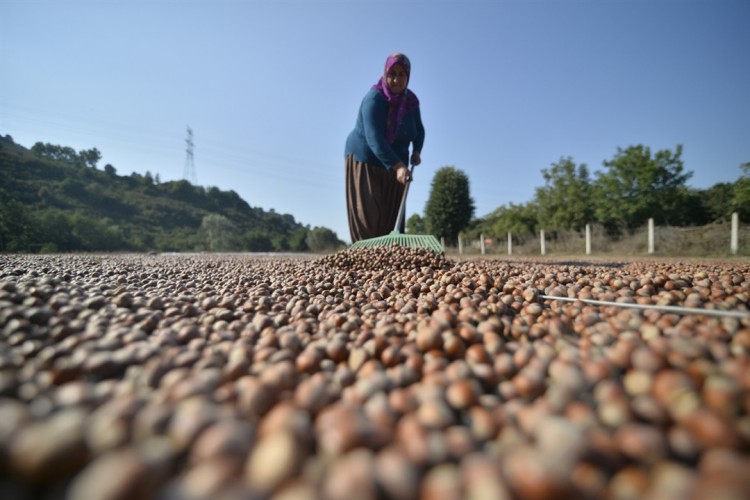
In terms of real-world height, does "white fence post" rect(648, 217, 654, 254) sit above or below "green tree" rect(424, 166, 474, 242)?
below

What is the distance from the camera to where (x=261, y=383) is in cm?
90

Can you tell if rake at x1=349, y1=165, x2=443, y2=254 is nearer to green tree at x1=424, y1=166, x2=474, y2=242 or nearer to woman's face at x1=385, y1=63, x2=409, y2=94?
woman's face at x1=385, y1=63, x2=409, y2=94

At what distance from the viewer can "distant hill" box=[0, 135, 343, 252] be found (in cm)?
1564

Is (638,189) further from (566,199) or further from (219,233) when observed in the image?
(219,233)

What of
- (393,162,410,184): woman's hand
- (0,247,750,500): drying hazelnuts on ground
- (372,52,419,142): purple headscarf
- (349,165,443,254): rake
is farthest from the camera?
(372,52,419,142): purple headscarf

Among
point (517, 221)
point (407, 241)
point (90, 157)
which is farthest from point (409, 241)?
point (90, 157)

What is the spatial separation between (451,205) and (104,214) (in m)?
33.9

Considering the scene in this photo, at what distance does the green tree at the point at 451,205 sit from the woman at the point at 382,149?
845 inches

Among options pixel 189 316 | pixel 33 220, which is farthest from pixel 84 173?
pixel 189 316

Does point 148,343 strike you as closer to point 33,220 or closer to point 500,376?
Answer: point 500,376

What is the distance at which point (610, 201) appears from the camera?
71.4 feet

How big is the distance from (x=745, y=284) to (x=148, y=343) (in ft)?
11.0

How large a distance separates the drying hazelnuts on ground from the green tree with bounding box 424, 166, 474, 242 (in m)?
25.3

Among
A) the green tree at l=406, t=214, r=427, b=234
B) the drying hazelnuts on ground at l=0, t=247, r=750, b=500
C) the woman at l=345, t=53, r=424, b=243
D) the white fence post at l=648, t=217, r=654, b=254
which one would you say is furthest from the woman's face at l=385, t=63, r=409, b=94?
the green tree at l=406, t=214, r=427, b=234
